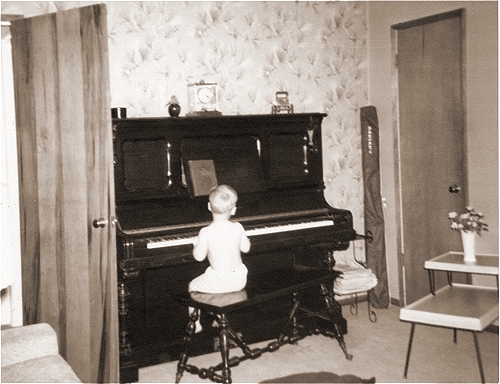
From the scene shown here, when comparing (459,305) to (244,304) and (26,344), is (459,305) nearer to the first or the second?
(244,304)

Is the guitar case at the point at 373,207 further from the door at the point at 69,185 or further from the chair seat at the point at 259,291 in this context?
the door at the point at 69,185

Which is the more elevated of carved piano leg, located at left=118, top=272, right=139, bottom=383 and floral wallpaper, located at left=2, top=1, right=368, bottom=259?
floral wallpaper, located at left=2, top=1, right=368, bottom=259

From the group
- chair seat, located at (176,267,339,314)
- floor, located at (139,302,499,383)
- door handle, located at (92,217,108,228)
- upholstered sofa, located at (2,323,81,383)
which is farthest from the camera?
floor, located at (139,302,499,383)

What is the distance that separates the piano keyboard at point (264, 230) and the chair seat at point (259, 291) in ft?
0.87

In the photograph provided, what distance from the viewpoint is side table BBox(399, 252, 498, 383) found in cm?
293

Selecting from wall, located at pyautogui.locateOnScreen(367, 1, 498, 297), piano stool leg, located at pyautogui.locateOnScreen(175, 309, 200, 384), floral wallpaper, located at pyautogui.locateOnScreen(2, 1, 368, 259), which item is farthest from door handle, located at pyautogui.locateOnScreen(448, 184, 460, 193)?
piano stool leg, located at pyautogui.locateOnScreen(175, 309, 200, 384)

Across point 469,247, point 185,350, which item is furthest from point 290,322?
point 469,247

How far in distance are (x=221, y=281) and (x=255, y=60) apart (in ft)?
6.94

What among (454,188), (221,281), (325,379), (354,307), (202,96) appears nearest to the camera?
(325,379)

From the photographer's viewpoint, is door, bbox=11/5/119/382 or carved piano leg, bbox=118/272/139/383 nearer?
door, bbox=11/5/119/382

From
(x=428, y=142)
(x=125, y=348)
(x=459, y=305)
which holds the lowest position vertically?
(x=125, y=348)

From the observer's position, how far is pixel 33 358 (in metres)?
2.10

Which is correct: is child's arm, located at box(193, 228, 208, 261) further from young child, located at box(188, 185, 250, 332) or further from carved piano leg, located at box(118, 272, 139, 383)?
carved piano leg, located at box(118, 272, 139, 383)

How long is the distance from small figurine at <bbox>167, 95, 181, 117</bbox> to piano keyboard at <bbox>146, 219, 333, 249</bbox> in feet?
2.94
